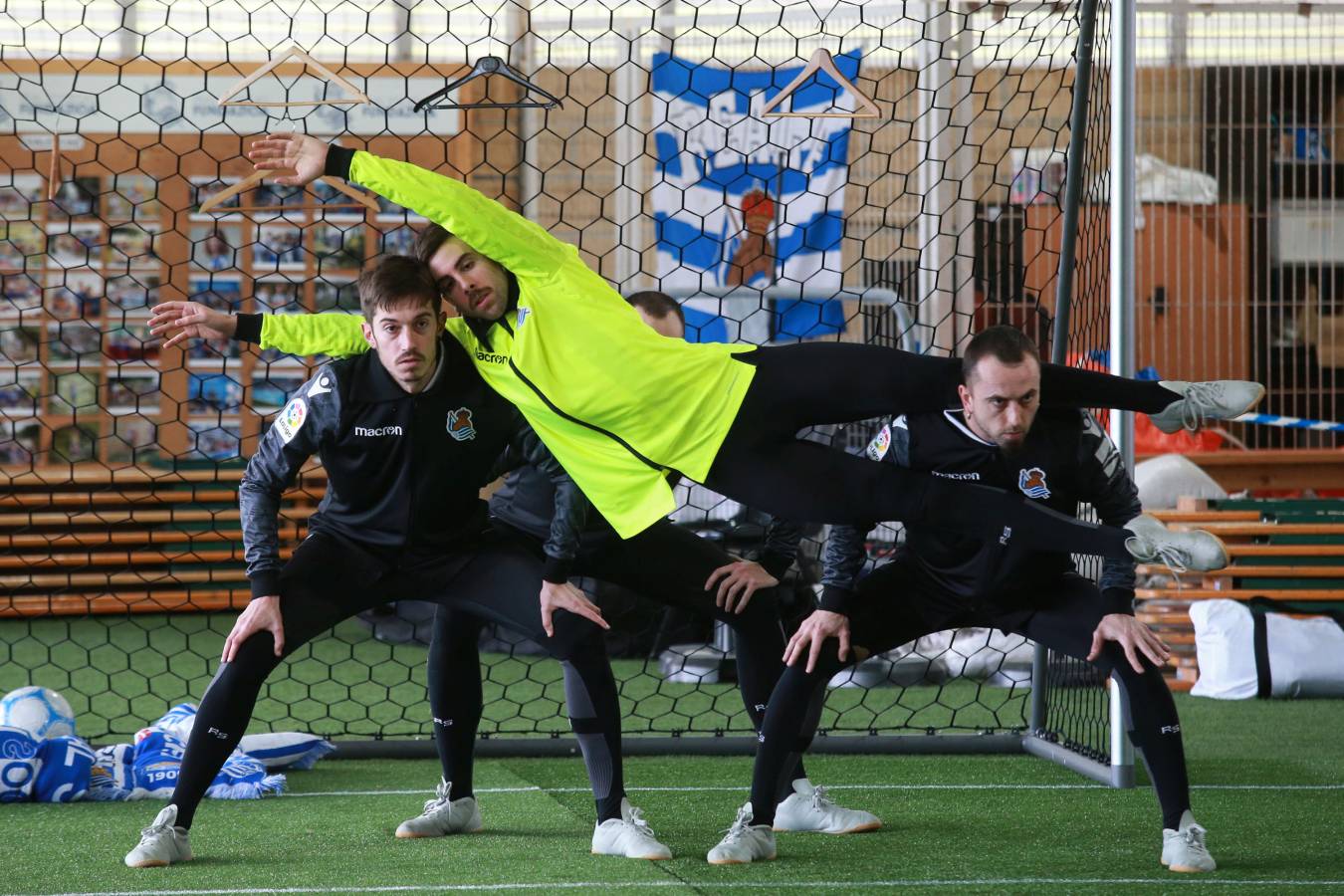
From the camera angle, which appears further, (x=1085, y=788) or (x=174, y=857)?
(x=1085, y=788)

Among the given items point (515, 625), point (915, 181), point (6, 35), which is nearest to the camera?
point (515, 625)

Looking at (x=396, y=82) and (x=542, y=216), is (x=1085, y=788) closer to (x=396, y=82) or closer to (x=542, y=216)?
(x=396, y=82)

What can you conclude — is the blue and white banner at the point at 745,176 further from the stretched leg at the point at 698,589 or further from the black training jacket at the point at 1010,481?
the black training jacket at the point at 1010,481

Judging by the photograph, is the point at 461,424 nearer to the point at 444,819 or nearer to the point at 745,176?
the point at 444,819

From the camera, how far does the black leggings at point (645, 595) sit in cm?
334

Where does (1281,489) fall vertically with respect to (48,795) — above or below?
above

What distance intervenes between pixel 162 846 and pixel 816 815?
53.7 inches

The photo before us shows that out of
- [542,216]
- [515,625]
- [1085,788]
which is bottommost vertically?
[1085,788]

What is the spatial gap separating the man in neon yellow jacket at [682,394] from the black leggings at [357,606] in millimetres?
271

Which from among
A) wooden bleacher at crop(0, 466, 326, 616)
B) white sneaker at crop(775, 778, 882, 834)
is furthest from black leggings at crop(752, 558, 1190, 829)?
wooden bleacher at crop(0, 466, 326, 616)

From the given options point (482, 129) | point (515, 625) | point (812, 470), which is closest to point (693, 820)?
point (515, 625)

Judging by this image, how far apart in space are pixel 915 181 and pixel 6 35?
15.4 feet

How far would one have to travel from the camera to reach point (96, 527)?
7.57m

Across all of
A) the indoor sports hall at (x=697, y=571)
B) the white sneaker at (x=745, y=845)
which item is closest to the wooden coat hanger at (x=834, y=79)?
the indoor sports hall at (x=697, y=571)
